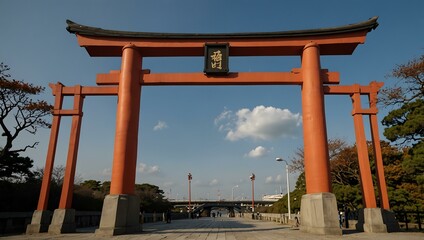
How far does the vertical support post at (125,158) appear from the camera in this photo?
12539 mm

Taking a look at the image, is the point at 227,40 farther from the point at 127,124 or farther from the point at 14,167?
the point at 14,167

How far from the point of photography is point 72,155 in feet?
48.3

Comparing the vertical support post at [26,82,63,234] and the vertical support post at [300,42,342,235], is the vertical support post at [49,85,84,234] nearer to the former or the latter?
the vertical support post at [26,82,63,234]

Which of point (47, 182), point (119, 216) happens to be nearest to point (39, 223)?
point (47, 182)

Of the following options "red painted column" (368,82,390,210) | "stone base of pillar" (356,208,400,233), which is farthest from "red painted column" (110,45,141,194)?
"red painted column" (368,82,390,210)

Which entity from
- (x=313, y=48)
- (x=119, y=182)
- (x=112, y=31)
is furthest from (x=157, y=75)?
(x=313, y=48)

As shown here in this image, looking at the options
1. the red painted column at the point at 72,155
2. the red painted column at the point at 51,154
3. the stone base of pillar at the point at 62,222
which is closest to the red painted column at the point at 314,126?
the stone base of pillar at the point at 62,222

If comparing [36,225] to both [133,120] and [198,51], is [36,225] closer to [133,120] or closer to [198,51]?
[133,120]

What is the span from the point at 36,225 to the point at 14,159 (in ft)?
21.7

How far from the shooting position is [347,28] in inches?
574

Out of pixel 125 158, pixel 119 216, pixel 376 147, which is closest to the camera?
pixel 119 216

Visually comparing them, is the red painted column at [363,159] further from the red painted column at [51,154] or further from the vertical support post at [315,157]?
the red painted column at [51,154]

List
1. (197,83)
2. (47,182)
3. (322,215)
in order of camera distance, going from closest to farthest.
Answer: (322,215), (47,182), (197,83)

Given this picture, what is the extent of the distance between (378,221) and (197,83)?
9996 mm
